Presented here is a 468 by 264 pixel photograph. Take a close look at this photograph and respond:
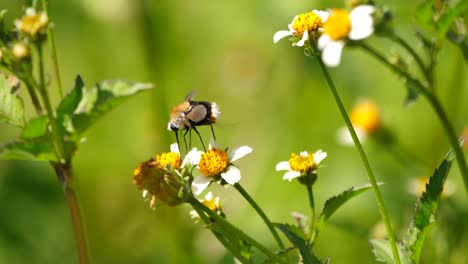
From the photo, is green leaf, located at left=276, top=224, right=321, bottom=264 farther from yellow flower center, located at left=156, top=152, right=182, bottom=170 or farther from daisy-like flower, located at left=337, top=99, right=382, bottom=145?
daisy-like flower, located at left=337, top=99, right=382, bottom=145

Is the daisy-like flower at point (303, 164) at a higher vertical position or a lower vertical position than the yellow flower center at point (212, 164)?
lower

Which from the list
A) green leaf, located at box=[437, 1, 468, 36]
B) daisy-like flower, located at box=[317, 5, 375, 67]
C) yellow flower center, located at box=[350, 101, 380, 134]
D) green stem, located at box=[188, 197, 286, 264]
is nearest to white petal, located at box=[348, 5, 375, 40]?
daisy-like flower, located at box=[317, 5, 375, 67]

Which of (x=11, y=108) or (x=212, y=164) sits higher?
(x=11, y=108)

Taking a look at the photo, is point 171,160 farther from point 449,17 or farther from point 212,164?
point 449,17

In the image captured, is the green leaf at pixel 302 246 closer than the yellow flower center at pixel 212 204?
Yes

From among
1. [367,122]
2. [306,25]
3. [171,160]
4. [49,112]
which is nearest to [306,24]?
[306,25]

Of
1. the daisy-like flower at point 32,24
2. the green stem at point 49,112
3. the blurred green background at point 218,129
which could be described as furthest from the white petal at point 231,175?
the blurred green background at point 218,129

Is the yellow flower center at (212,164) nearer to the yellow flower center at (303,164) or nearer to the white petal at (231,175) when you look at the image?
the white petal at (231,175)
